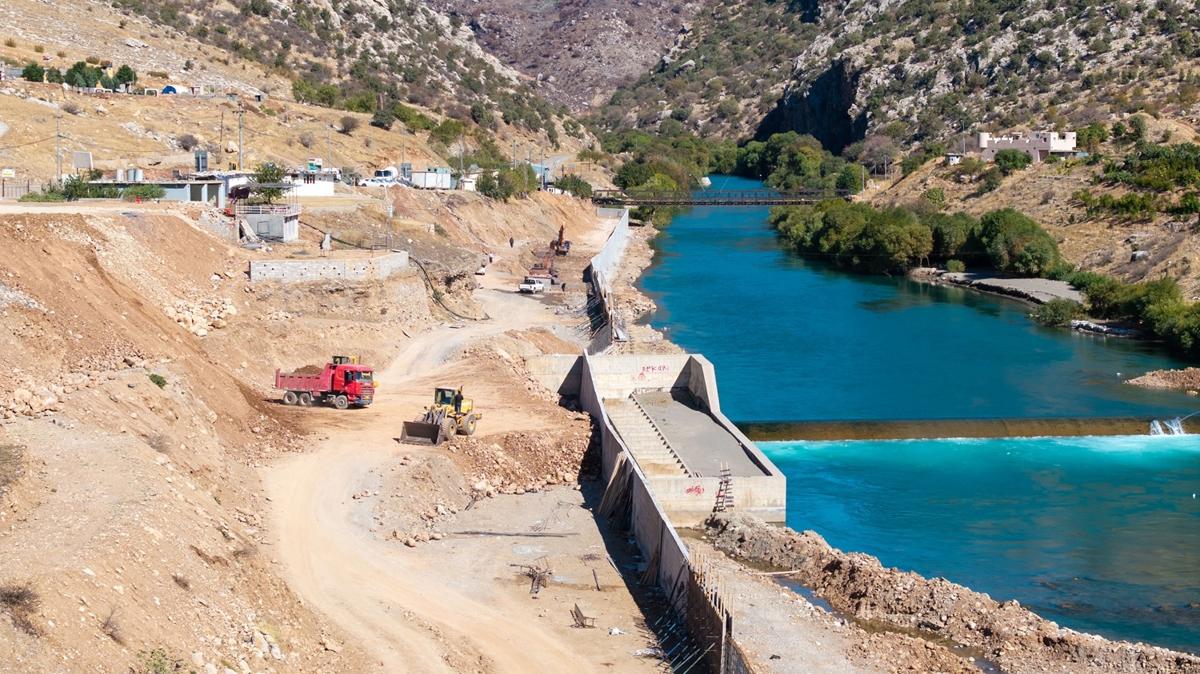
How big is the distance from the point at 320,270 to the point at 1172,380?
30.7 meters

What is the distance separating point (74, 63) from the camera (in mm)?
86125

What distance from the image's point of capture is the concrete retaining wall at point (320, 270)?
47812 millimetres

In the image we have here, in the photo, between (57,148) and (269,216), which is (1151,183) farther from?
(57,148)

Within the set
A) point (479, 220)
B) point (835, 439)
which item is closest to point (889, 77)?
point (479, 220)

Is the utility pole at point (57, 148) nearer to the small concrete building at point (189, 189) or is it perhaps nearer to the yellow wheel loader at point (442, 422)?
the small concrete building at point (189, 189)

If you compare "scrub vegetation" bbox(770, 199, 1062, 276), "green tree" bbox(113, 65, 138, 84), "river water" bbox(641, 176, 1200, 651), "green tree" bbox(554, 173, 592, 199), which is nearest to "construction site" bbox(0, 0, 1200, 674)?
"river water" bbox(641, 176, 1200, 651)

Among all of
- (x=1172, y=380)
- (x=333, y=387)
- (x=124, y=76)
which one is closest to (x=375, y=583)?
(x=333, y=387)

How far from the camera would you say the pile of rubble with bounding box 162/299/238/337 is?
4225 centimetres

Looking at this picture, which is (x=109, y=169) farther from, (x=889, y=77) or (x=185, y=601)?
(x=889, y=77)

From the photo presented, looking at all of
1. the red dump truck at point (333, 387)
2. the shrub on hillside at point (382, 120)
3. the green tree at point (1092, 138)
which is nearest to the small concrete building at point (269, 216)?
the red dump truck at point (333, 387)

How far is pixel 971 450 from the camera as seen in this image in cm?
4253

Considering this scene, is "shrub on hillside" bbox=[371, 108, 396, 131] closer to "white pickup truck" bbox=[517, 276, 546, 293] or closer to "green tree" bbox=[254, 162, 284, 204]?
"white pickup truck" bbox=[517, 276, 546, 293]

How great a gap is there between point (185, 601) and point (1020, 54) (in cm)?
13890

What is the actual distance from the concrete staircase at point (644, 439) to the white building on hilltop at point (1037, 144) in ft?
232
